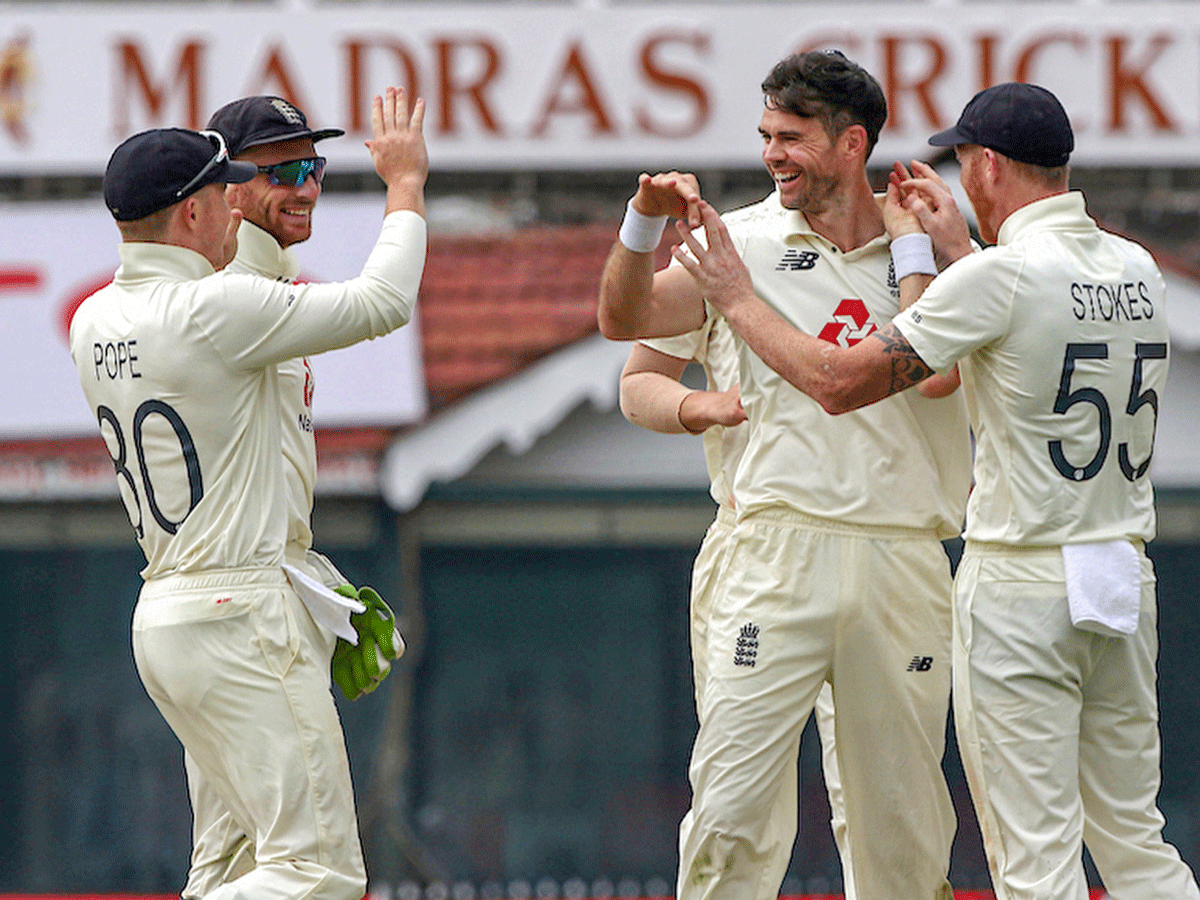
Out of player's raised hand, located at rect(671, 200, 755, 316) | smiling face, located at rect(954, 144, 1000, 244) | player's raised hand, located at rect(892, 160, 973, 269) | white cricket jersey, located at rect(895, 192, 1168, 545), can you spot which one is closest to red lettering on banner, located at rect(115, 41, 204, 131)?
player's raised hand, located at rect(671, 200, 755, 316)

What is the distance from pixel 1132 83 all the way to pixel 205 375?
6.65 metres

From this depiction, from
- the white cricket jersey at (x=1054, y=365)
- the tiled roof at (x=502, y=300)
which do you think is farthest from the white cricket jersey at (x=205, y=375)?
the tiled roof at (x=502, y=300)

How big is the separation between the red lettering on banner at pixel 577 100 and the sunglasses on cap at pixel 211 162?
5306 mm

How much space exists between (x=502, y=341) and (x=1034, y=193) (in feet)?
17.5

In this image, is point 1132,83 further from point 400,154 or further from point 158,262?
point 158,262

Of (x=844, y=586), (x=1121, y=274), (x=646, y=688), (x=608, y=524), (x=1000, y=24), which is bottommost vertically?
(x=646, y=688)

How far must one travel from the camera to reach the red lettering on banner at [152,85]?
9.26 meters

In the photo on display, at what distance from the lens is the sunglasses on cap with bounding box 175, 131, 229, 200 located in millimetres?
4035

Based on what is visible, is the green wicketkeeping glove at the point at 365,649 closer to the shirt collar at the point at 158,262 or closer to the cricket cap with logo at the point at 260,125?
the shirt collar at the point at 158,262

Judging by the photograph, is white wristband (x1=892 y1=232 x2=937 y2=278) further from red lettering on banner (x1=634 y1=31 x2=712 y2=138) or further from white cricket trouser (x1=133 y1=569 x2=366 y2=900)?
red lettering on banner (x1=634 y1=31 x2=712 y2=138)

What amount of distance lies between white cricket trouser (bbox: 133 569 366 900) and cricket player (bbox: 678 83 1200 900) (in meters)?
1.28

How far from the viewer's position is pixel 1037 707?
13.2 ft

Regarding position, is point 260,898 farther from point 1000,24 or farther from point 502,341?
point 1000,24

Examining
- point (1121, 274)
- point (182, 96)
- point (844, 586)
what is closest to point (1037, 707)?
point (844, 586)
